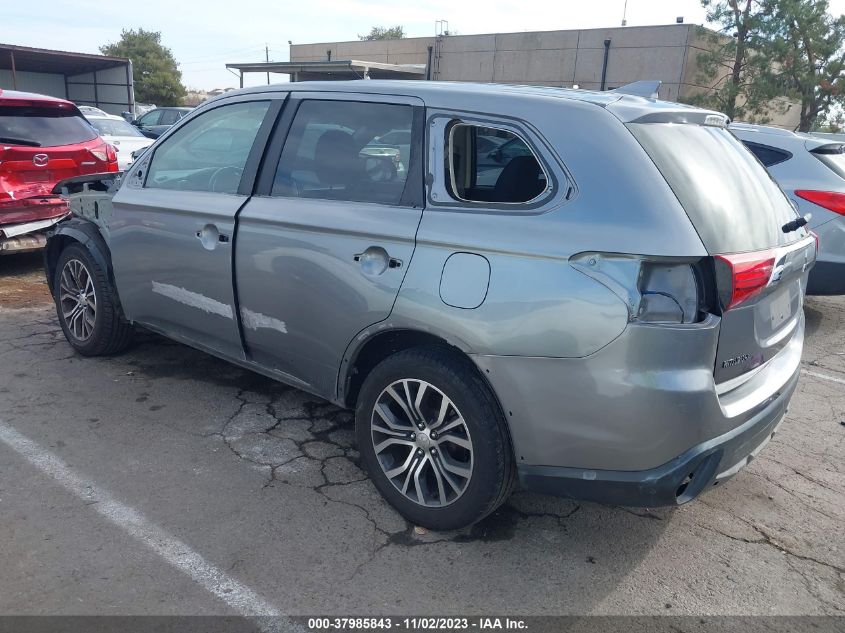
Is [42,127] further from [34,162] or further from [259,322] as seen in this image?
[259,322]

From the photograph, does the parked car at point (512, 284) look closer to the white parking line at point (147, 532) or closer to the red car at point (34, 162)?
the white parking line at point (147, 532)

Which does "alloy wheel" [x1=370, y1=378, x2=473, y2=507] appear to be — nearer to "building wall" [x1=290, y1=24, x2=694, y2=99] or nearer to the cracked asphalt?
the cracked asphalt

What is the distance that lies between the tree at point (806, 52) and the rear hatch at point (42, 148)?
20925 millimetres

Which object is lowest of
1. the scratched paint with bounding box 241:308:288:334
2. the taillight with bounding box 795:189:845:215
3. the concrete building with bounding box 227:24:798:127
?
the scratched paint with bounding box 241:308:288:334

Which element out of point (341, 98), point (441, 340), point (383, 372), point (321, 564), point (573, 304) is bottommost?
point (321, 564)

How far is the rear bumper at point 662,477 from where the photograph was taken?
8.02ft

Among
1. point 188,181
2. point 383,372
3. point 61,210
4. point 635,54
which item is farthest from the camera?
point 635,54

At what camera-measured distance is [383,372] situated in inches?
118

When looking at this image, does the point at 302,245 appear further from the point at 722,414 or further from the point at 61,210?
the point at 61,210

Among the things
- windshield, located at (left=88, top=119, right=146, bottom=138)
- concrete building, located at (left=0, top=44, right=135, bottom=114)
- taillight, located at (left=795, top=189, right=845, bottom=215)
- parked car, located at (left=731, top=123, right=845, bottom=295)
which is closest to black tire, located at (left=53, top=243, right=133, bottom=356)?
parked car, located at (left=731, top=123, right=845, bottom=295)

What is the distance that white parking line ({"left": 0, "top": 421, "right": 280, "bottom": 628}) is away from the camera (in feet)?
8.43

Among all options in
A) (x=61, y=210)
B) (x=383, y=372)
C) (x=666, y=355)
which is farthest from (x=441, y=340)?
(x=61, y=210)

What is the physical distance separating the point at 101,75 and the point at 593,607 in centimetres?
2893

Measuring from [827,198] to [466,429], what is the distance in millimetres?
4621
